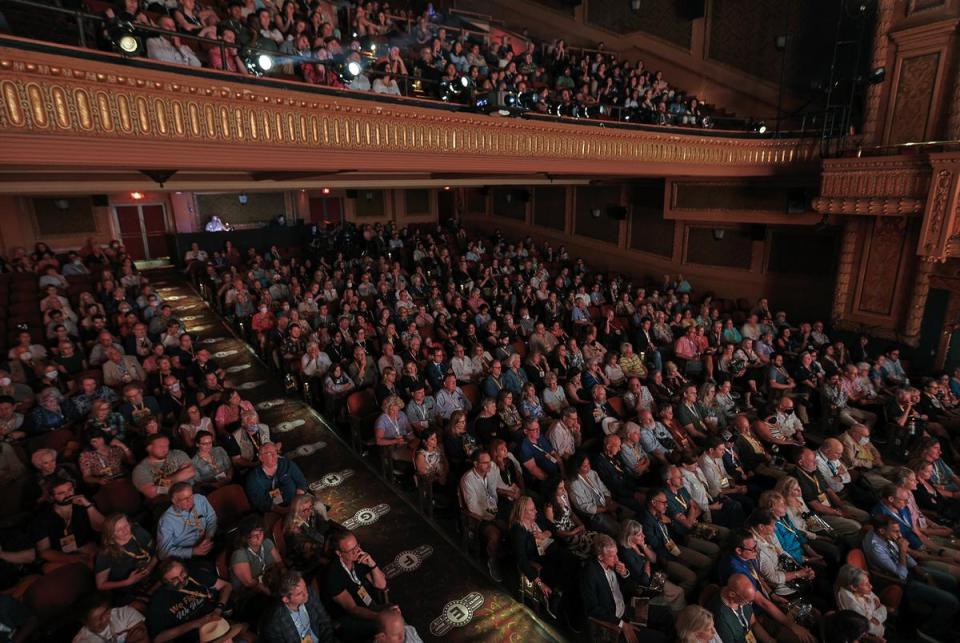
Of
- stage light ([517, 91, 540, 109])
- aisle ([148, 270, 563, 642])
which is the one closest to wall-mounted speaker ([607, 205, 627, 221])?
stage light ([517, 91, 540, 109])

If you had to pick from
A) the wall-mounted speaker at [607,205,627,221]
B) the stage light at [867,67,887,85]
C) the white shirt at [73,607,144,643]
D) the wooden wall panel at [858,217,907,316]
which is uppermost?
the stage light at [867,67,887,85]

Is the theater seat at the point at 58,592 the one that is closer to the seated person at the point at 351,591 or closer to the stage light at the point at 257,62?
the seated person at the point at 351,591

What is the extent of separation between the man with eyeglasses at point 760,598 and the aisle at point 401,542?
3.70 feet

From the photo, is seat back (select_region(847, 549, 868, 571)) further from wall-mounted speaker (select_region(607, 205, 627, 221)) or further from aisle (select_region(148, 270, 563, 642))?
wall-mounted speaker (select_region(607, 205, 627, 221))

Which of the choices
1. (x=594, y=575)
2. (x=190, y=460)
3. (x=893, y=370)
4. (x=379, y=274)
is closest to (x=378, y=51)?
(x=379, y=274)

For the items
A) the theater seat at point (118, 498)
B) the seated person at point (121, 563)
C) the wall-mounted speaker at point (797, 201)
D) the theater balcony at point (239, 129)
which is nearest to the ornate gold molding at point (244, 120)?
the theater balcony at point (239, 129)

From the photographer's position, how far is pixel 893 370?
21.3ft

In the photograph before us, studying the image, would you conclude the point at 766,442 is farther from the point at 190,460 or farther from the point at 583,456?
the point at 190,460

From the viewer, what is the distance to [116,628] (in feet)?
7.83

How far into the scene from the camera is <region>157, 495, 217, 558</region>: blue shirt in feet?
9.52

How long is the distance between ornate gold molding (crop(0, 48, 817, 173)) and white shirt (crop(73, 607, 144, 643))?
3.10m

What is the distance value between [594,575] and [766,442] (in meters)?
3.12

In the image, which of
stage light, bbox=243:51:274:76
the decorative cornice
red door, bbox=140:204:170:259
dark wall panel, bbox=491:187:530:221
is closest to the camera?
stage light, bbox=243:51:274:76

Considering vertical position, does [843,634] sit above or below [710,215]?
below
